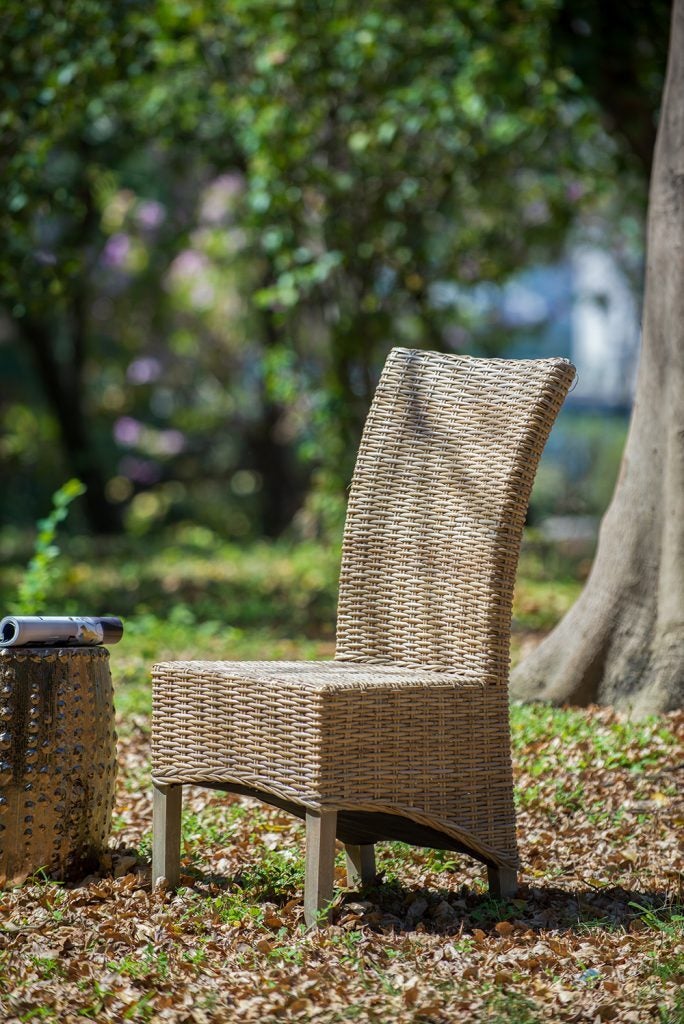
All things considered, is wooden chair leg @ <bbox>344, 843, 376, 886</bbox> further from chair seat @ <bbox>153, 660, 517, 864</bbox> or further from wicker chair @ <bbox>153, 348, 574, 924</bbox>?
chair seat @ <bbox>153, 660, 517, 864</bbox>

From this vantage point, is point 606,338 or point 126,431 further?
point 606,338

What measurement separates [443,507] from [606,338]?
55.1ft

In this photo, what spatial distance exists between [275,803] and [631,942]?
983mm

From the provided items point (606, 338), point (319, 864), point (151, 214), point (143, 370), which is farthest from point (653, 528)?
point (606, 338)

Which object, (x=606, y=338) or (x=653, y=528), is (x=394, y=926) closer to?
(x=653, y=528)

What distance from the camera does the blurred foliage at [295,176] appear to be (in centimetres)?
742

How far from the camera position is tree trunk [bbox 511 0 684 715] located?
4.70 m

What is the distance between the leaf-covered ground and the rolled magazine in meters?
0.67

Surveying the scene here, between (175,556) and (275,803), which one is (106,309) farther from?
(275,803)

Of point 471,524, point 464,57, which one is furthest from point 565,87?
point 471,524

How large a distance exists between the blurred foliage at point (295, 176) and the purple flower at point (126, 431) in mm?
1260

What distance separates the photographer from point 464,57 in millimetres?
8141

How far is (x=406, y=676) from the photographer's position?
3.46 metres

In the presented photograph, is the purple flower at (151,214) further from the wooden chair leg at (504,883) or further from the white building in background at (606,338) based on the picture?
the wooden chair leg at (504,883)
